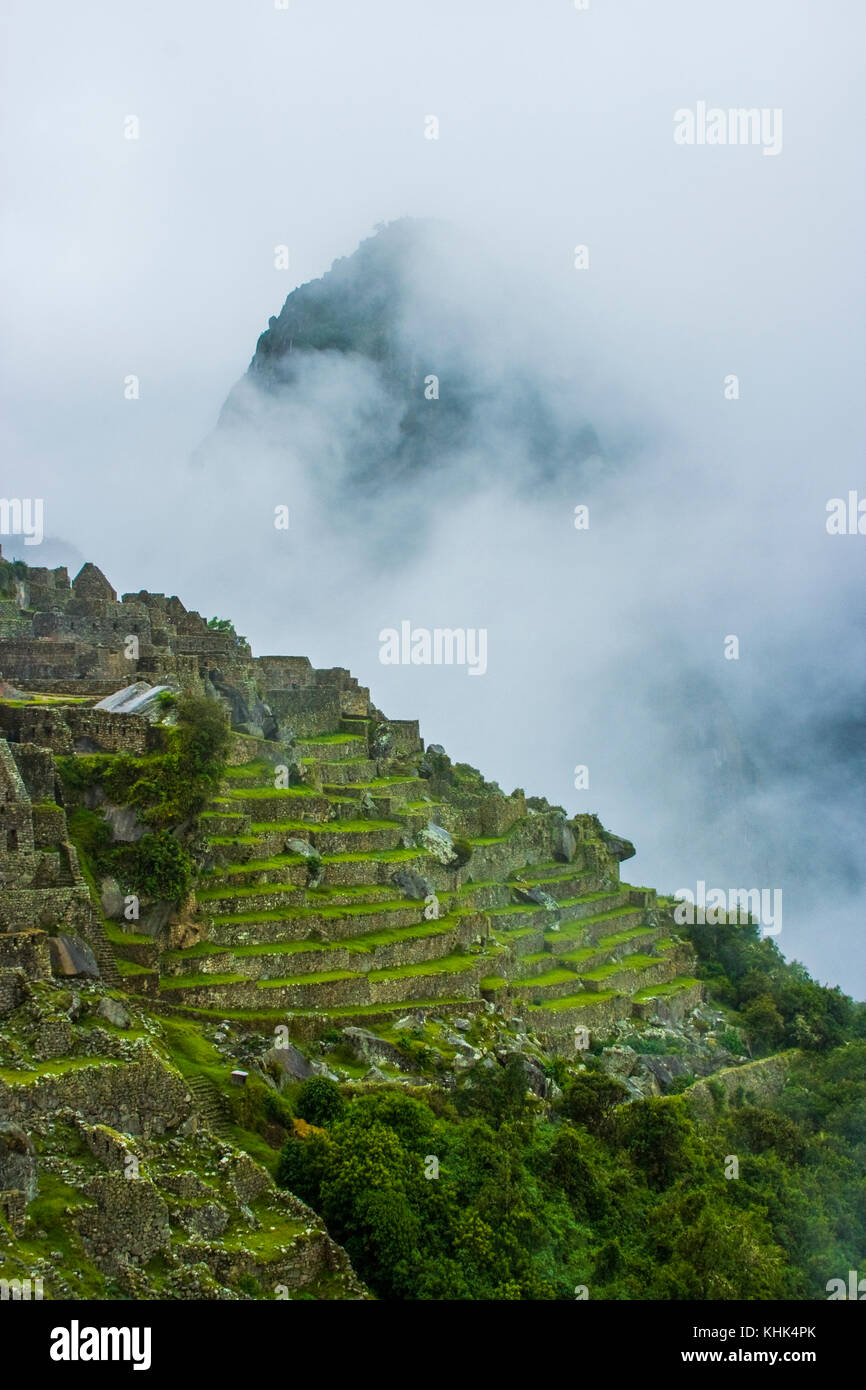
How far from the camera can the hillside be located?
20.9 metres

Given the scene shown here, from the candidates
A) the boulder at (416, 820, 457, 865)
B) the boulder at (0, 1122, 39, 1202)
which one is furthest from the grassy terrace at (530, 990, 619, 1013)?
the boulder at (0, 1122, 39, 1202)

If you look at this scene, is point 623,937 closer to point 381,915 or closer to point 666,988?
point 666,988

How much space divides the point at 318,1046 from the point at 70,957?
25.8 feet

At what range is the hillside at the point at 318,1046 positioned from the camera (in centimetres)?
2094

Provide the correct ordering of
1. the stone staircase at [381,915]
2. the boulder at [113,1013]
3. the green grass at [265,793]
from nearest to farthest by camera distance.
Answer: the boulder at [113,1013] → the stone staircase at [381,915] → the green grass at [265,793]

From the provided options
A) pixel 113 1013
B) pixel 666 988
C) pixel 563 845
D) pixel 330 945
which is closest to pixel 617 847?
pixel 563 845

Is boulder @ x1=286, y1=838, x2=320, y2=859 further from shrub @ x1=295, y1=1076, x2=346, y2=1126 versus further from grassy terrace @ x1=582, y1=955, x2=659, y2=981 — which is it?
grassy terrace @ x1=582, y1=955, x2=659, y2=981

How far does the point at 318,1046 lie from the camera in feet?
98.8

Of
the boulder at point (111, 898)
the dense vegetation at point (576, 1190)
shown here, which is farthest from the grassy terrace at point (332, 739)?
the boulder at point (111, 898)

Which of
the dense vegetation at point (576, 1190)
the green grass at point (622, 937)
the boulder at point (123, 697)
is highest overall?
the boulder at point (123, 697)

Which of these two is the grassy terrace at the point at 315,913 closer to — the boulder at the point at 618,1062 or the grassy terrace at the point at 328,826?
the grassy terrace at the point at 328,826

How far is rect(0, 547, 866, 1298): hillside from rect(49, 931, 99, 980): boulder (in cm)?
14

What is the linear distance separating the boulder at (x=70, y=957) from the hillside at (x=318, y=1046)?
0.46 feet
